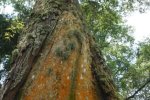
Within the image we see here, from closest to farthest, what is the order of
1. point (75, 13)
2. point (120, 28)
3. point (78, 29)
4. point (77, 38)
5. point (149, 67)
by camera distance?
point (77, 38) → point (78, 29) → point (75, 13) → point (149, 67) → point (120, 28)

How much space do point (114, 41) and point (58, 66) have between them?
18.6 metres

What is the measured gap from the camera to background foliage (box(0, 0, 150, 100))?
1031cm

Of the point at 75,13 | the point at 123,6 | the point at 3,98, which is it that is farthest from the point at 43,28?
the point at 123,6

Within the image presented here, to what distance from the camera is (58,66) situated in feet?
8.72

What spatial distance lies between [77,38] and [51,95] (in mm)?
810

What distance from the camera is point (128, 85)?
18.3 m

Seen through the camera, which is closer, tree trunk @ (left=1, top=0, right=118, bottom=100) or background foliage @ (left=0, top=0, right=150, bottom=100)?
tree trunk @ (left=1, top=0, right=118, bottom=100)

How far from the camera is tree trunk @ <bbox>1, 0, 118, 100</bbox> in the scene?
2.49 metres

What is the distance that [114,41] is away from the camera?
21.0 metres

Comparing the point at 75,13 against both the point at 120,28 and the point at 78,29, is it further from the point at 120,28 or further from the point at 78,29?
the point at 120,28

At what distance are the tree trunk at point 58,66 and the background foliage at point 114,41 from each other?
591 centimetres

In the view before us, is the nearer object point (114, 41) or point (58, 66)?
point (58, 66)

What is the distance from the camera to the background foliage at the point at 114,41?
33.8ft

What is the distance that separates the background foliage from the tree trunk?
19.4 ft
